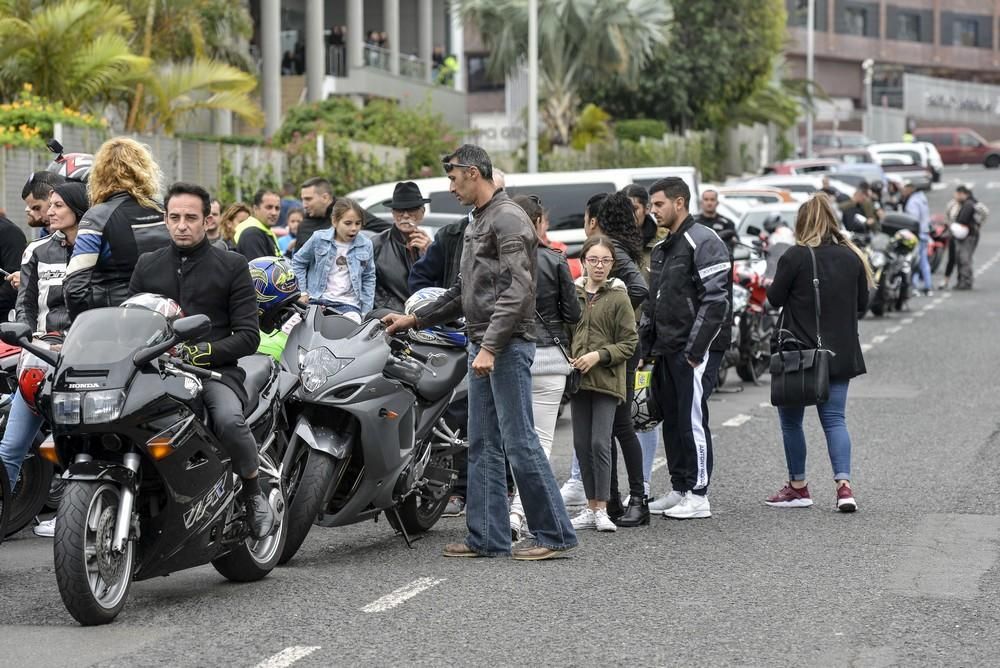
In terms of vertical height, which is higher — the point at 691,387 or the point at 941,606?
the point at 691,387

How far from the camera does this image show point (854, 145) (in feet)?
260

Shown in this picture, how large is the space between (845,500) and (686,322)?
4.59 ft

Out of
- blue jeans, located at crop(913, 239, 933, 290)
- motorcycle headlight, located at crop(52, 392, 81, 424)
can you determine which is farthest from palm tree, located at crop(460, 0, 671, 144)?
motorcycle headlight, located at crop(52, 392, 81, 424)

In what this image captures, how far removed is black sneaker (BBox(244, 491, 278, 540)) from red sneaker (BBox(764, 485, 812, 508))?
11.7ft

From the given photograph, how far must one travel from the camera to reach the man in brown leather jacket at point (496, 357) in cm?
830

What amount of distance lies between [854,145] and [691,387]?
233 feet

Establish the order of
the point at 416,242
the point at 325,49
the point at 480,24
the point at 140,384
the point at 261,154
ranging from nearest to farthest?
the point at 140,384 → the point at 416,242 → the point at 261,154 → the point at 325,49 → the point at 480,24

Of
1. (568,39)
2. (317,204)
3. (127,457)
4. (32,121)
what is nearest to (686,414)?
(127,457)

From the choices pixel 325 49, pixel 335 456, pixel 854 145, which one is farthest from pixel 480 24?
pixel 335 456

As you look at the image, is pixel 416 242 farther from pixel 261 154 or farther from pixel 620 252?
pixel 261 154

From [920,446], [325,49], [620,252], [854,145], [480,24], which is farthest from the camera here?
[854,145]

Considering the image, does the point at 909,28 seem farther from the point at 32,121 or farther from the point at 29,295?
the point at 29,295

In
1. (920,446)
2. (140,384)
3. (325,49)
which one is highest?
(325,49)

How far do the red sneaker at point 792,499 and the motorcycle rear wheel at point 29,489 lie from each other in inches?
165
